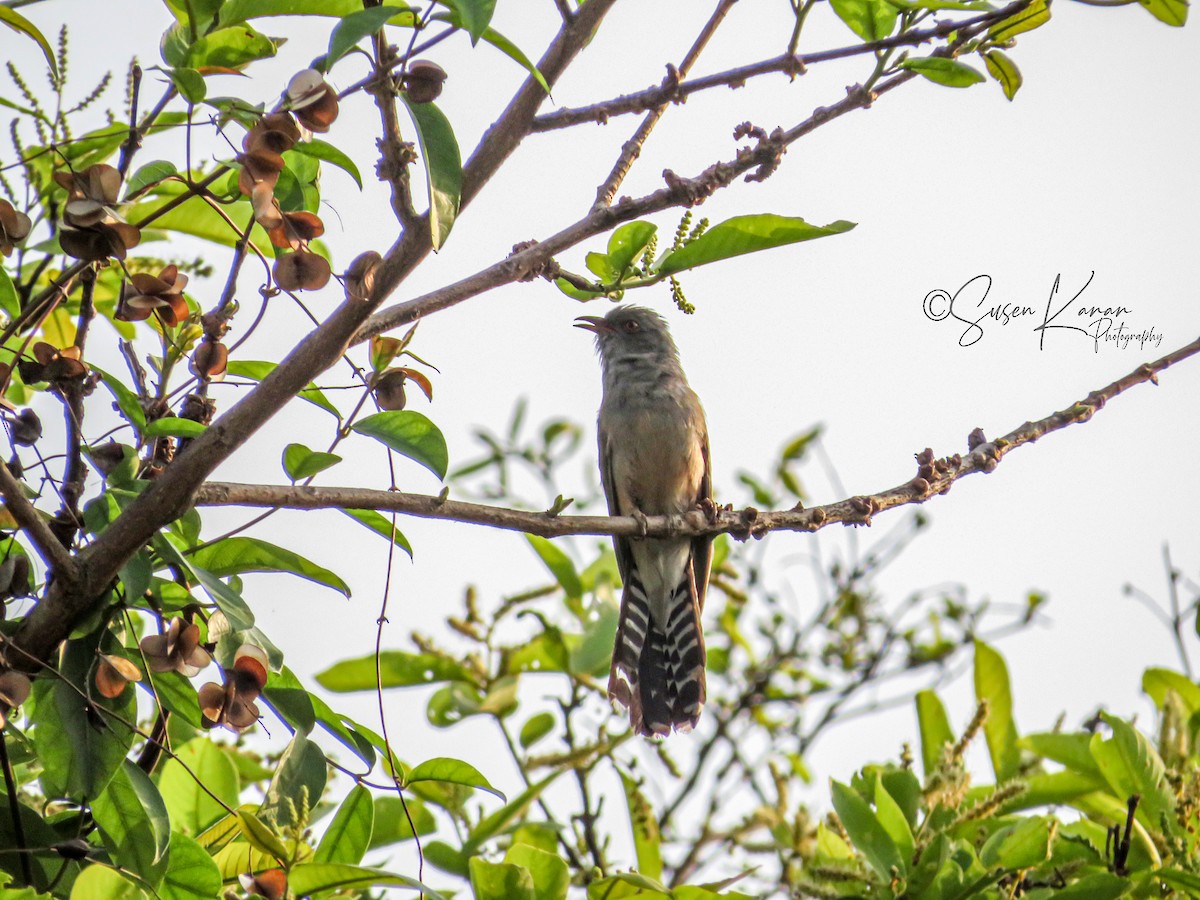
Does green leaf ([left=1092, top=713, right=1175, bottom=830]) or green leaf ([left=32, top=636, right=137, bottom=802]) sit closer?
green leaf ([left=32, top=636, right=137, bottom=802])

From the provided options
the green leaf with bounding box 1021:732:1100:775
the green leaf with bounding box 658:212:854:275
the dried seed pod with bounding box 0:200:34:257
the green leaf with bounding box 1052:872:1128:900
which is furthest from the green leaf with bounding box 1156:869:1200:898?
the dried seed pod with bounding box 0:200:34:257

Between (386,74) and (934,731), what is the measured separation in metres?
3.03

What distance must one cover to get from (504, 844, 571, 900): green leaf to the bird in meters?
3.46

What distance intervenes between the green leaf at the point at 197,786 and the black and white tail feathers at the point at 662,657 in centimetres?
258

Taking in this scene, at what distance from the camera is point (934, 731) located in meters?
4.12

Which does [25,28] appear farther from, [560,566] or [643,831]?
[643,831]

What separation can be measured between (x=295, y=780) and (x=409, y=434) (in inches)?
28.2

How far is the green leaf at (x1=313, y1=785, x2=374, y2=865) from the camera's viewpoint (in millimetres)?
2664

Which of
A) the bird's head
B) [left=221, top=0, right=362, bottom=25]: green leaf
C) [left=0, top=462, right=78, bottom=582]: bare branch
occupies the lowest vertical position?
[left=0, top=462, right=78, bottom=582]: bare branch

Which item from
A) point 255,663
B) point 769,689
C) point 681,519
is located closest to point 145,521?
point 255,663

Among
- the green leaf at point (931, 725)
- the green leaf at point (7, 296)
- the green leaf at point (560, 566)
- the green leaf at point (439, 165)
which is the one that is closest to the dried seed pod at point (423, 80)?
the green leaf at point (439, 165)

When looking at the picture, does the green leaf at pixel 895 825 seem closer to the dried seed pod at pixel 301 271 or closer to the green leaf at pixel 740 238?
the green leaf at pixel 740 238

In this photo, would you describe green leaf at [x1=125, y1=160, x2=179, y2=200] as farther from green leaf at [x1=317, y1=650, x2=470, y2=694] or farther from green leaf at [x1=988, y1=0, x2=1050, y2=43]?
green leaf at [x1=317, y1=650, x2=470, y2=694]

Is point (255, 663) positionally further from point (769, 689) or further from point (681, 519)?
point (769, 689)
